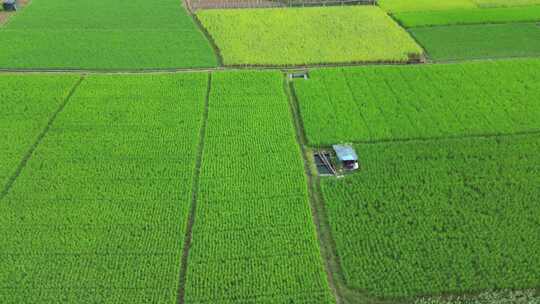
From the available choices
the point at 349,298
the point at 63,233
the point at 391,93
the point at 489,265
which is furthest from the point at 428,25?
the point at 63,233

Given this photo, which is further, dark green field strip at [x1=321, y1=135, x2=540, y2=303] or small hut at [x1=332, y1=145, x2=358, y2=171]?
small hut at [x1=332, y1=145, x2=358, y2=171]

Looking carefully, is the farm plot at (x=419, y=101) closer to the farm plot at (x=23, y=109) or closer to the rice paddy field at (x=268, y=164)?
the rice paddy field at (x=268, y=164)

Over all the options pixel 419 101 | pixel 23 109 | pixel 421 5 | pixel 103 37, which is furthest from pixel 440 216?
pixel 103 37

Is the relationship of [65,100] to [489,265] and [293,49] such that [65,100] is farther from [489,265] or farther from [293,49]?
[489,265]

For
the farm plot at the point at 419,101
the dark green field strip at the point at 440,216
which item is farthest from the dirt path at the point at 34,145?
the dark green field strip at the point at 440,216

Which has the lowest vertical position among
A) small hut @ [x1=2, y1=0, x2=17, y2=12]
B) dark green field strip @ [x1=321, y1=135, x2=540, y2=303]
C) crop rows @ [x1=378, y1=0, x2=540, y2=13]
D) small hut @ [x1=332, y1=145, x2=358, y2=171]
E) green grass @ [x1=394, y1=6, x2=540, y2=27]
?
dark green field strip @ [x1=321, y1=135, x2=540, y2=303]

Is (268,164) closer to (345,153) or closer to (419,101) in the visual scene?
(345,153)

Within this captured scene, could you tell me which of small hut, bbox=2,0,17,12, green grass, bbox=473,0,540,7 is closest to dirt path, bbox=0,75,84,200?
small hut, bbox=2,0,17,12

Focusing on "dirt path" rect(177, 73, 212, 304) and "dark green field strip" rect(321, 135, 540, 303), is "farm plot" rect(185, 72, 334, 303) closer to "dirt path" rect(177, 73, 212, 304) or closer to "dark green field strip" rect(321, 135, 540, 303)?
"dirt path" rect(177, 73, 212, 304)
